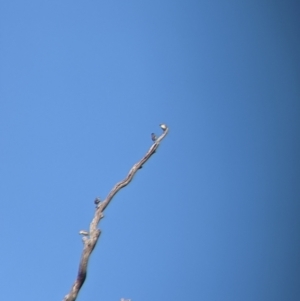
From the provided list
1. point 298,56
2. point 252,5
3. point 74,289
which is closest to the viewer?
point 74,289

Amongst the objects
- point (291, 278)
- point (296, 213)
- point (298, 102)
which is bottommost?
point (291, 278)

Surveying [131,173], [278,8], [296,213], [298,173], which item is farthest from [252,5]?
[131,173]

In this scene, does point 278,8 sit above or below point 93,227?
above

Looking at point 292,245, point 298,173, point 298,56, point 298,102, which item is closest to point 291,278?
point 292,245

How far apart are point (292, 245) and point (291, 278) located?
0.31 feet

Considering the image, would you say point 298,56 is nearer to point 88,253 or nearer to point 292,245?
point 292,245

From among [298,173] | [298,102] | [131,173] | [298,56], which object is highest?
[298,56]

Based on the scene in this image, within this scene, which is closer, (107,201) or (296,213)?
(107,201)

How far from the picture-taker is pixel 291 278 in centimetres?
142

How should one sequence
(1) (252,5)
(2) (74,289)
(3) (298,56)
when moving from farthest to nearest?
(3) (298,56), (1) (252,5), (2) (74,289)

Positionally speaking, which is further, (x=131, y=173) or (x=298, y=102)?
(x=298, y=102)

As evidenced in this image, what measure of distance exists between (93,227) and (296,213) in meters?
1.10

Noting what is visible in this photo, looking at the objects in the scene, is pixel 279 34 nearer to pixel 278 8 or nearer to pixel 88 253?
pixel 278 8

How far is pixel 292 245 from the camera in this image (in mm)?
1433
